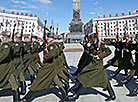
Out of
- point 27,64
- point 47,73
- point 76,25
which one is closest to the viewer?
point 47,73

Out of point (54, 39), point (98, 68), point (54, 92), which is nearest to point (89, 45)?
point (98, 68)

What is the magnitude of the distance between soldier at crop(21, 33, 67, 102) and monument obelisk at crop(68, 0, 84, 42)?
22744 mm

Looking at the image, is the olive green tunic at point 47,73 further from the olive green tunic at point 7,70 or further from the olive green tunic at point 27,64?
the olive green tunic at point 27,64

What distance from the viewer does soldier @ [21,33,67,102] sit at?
3.21 m

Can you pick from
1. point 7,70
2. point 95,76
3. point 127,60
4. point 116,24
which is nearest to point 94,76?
point 95,76

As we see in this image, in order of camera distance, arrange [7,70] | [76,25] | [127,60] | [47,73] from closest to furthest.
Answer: [7,70]
[47,73]
[127,60]
[76,25]

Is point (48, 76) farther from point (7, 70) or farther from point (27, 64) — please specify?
point (27, 64)

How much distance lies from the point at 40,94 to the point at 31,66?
911mm

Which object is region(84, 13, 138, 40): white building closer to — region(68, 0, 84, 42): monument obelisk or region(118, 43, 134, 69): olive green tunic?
region(68, 0, 84, 42): monument obelisk

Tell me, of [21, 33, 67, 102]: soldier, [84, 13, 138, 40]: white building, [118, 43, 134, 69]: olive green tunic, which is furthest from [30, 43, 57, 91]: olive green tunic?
[84, 13, 138, 40]: white building

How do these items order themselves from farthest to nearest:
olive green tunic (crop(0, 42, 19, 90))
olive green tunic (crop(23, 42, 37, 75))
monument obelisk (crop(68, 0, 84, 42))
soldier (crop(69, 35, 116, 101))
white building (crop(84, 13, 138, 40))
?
white building (crop(84, 13, 138, 40)) → monument obelisk (crop(68, 0, 84, 42)) → olive green tunic (crop(23, 42, 37, 75)) → soldier (crop(69, 35, 116, 101)) → olive green tunic (crop(0, 42, 19, 90))

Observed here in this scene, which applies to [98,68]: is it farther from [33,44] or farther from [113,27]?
[113,27]

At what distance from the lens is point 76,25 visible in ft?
85.5

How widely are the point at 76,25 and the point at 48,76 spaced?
23.4 meters
